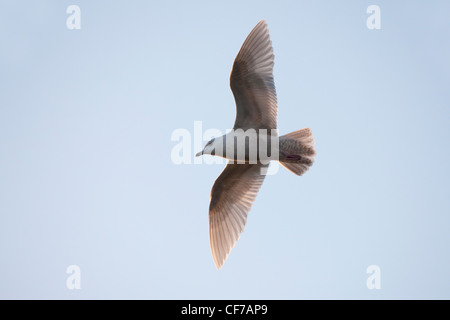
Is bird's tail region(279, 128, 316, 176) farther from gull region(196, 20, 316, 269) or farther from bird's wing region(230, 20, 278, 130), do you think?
bird's wing region(230, 20, 278, 130)

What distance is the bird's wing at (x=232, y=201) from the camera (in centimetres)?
757

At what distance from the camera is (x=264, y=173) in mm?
7613

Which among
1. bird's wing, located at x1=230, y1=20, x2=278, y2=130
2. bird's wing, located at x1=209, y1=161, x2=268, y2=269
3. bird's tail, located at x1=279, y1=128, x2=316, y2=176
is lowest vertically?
bird's wing, located at x1=209, y1=161, x2=268, y2=269

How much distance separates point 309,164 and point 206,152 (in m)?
1.17

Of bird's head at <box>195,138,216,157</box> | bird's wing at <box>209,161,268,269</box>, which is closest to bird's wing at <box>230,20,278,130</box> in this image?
bird's head at <box>195,138,216,157</box>

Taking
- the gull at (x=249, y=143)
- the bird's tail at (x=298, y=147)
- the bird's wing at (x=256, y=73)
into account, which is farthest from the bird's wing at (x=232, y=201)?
the bird's wing at (x=256, y=73)

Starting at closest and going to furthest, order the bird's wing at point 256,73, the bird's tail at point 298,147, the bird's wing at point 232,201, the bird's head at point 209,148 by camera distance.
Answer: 1. the bird's wing at point 256,73
2. the bird's tail at point 298,147
3. the bird's head at point 209,148
4. the bird's wing at point 232,201

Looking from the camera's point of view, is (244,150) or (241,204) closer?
(244,150)

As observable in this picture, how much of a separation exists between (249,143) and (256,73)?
30.8 inches

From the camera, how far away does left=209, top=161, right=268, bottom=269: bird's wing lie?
7.57 meters

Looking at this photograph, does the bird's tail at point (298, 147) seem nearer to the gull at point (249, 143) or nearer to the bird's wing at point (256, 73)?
the gull at point (249, 143)

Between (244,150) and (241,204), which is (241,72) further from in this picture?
(241,204)

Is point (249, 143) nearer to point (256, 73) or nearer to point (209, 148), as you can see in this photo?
point (209, 148)

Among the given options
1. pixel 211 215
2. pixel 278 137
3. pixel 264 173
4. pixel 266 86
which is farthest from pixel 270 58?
pixel 211 215
